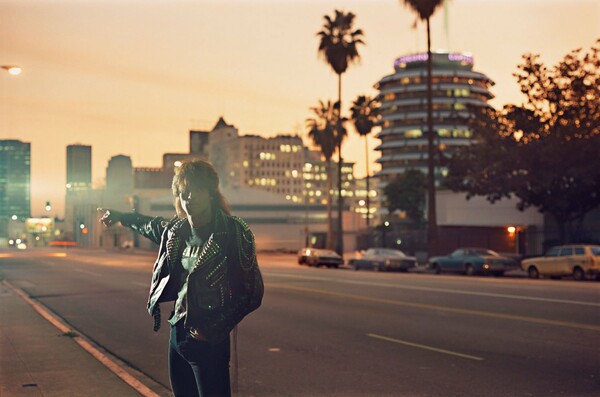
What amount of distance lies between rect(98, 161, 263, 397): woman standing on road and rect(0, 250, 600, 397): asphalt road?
5.17 meters

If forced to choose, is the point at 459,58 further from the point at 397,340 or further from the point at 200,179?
the point at 200,179

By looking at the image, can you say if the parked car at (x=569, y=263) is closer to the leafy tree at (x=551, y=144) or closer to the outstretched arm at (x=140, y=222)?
the leafy tree at (x=551, y=144)

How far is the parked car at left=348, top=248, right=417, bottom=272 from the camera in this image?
143ft

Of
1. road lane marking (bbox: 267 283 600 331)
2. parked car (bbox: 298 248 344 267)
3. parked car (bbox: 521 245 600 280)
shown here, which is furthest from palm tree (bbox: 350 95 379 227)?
road lane marking (bbox: 267 283 600 331)

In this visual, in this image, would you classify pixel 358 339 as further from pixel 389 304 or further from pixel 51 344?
pixel 389 304

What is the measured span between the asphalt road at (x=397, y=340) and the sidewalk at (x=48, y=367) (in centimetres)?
78

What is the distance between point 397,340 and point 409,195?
109 m

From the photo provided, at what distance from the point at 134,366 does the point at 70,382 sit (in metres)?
Answer: 1.95

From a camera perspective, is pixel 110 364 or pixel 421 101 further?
pixel 421 101

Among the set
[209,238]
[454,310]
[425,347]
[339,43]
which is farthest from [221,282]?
[339,43]

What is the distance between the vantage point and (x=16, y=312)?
17.7 m

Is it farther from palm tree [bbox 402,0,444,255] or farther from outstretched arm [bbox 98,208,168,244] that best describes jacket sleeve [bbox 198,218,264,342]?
palm tree [bbox 402,0,444,255]

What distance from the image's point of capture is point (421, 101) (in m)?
146

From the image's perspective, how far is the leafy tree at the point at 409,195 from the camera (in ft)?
397
